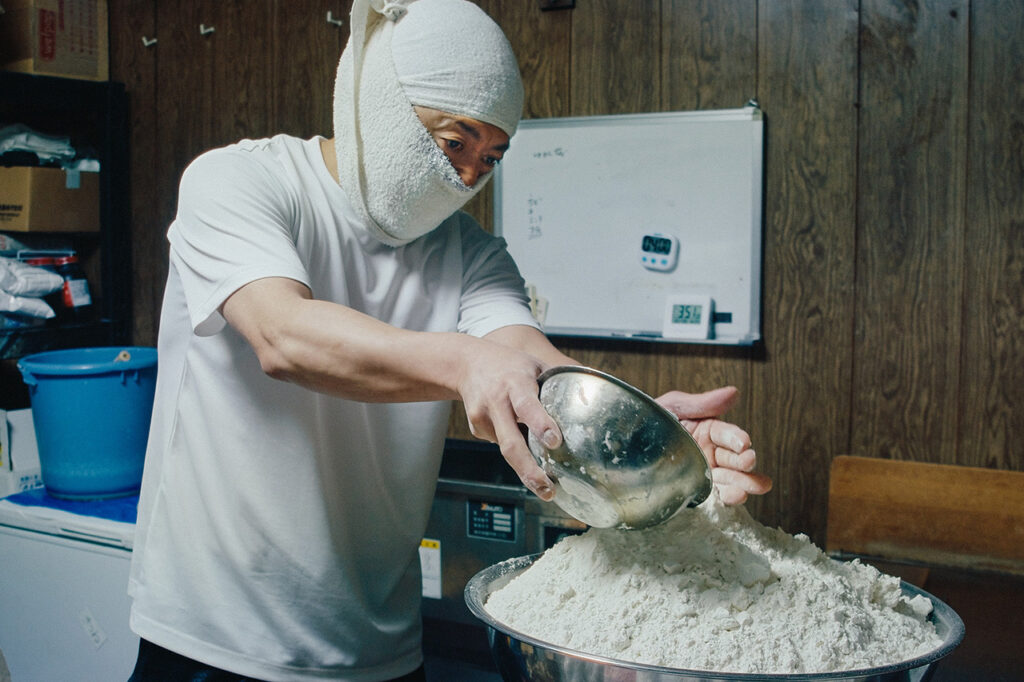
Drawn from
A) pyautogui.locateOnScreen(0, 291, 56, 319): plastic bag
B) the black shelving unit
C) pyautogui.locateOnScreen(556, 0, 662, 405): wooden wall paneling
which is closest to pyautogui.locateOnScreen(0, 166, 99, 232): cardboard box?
the black shelving unit

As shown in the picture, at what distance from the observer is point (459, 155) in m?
1.06

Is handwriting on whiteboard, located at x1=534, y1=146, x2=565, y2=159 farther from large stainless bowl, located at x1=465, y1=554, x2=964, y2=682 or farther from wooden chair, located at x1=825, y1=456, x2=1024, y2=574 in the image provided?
large stainless bowl, located at x1=465, y1=554, x2=964, y2=682

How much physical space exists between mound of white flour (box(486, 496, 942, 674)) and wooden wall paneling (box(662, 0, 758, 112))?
1610 mm

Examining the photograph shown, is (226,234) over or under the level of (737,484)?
over

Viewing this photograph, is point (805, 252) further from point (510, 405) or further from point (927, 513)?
point (510, 405)

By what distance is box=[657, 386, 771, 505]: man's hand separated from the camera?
924mm

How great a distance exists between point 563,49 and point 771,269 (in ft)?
2.67

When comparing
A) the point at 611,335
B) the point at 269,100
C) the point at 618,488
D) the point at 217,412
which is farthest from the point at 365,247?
the point at 269,100

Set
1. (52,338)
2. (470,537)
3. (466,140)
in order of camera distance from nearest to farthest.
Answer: (466,140)
(470,537)
(52,338)

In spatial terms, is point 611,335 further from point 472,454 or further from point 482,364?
point 482,364

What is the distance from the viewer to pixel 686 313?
7.70 ft

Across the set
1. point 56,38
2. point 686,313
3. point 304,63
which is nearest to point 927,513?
point 686,313

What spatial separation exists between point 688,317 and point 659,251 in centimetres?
19

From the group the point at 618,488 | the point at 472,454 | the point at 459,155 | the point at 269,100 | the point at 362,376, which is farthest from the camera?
the point at 269,100
